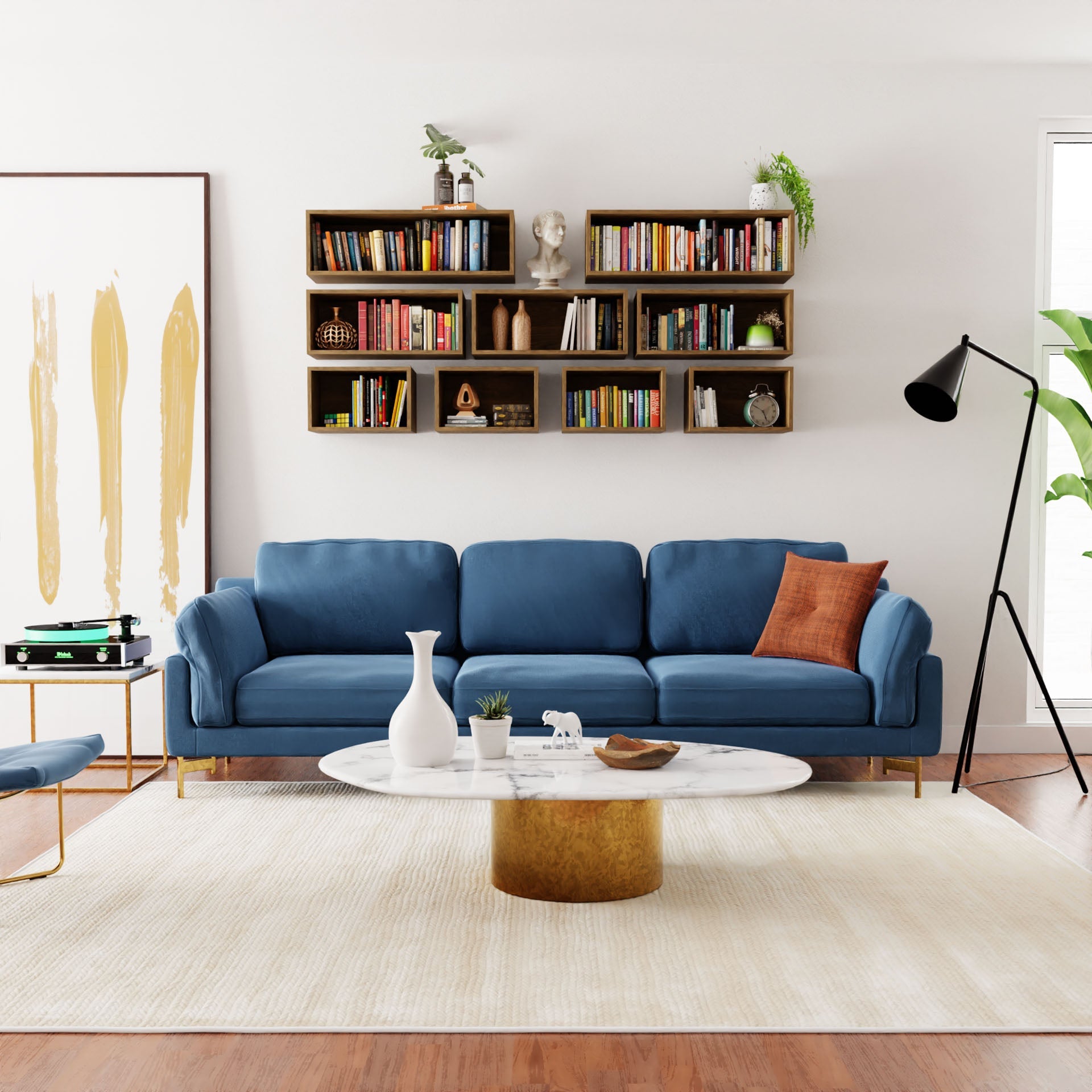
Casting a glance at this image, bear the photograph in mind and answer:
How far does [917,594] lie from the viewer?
14.7ft

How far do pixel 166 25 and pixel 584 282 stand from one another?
197cm

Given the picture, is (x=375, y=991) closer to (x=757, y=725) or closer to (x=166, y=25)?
(x=757, y=725)

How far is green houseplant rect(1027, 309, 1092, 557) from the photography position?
399cm

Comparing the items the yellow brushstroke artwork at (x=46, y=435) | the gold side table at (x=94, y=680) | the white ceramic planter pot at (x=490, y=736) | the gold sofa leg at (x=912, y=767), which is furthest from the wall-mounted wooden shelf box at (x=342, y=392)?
the gold sofa leg at (x=912, y=767)

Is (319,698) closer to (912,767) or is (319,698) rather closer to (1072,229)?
(912,767)

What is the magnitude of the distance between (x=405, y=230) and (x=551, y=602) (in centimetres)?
170

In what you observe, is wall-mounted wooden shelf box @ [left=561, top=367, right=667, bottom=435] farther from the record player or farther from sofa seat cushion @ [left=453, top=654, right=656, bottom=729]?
the record player

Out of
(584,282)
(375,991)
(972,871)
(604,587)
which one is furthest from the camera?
(584,282)

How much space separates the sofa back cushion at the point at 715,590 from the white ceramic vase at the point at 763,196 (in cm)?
141

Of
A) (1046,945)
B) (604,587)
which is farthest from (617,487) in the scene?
(1046,945)

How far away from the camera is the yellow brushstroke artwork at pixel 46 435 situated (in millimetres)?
4371

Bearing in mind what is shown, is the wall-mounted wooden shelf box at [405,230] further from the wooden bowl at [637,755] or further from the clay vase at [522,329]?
the wooden bowl at [637,755]

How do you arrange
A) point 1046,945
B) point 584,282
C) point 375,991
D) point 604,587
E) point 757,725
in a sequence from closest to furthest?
1. point 375,991
2. point 1046,945
3. point 757,725
4. point 604,587
5. point 584,282

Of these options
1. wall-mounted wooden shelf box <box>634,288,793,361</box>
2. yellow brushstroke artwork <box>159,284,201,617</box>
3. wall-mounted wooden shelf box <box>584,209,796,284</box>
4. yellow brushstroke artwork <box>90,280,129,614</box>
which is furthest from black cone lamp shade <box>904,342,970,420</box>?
yellow brushstroke artwork <box>90,280,129,614</box>
